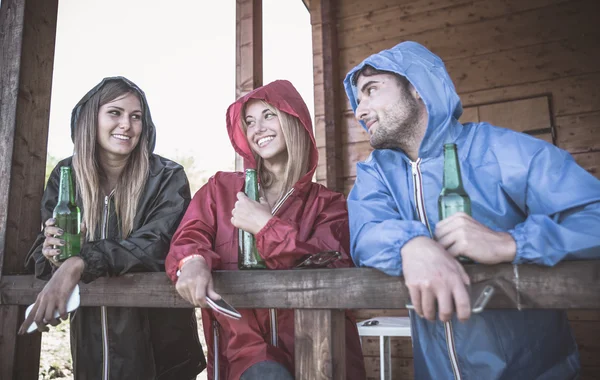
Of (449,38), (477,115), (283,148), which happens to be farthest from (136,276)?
(449,38)

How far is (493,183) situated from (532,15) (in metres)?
3.35

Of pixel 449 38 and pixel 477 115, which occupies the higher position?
pixel 449 38

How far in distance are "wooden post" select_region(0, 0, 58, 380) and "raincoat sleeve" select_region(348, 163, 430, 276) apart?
4.84 ft

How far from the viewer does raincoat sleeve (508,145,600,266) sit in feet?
3.59

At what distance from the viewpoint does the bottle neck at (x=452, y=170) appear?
4.40ft

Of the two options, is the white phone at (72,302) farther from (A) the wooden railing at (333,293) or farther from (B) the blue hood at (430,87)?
(B) the blue hood at (430,87)

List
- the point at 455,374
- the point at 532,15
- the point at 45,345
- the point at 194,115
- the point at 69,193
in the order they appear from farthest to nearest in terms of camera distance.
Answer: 1. the point at 194,115
2. the point at 45,345
3. the point at 532,15
4. the point at 69,193
5. the point at 455,374

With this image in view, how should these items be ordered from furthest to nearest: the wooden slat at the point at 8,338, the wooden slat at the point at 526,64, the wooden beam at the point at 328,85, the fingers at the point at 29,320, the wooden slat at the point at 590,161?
the wooden beam at the point at 328,85 → the wooden slat at the point at 526,64 → the wooden slat at the point at 590,161 → the wooden slat at the point at 8,338 → the fingers at the point at 29,320

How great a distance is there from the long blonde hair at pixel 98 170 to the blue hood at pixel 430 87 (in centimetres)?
113

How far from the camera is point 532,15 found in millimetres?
4086

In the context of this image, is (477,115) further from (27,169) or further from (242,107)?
(27,169)

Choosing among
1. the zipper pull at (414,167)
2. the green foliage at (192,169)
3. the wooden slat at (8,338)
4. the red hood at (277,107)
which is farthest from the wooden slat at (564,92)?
the green foliage at (192,169)

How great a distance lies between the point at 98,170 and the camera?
7.06ft

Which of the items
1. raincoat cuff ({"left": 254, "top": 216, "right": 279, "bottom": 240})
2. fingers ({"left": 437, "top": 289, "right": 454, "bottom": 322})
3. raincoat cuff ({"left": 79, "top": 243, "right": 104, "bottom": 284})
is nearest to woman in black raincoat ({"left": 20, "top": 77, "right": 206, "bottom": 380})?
raincoat cuff ({"left": 79, "top": 243, "right": 104, "bottom": 284})
